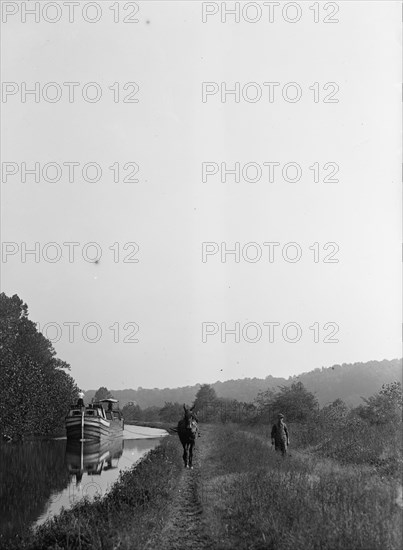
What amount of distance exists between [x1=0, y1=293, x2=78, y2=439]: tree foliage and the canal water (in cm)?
432

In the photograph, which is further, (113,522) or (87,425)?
(87,425)

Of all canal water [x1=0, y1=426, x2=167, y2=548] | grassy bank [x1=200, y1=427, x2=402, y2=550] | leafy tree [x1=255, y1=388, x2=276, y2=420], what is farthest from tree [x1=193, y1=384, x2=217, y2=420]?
grassy bank [x1=200, y1=427, x2=402, y2=550]

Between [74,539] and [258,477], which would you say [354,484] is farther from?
[74,539]

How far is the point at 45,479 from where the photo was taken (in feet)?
85.6

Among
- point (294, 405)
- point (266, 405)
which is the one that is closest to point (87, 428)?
point (266, 405)

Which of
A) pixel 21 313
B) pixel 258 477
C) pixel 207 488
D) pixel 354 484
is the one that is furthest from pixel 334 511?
pixel 21 313

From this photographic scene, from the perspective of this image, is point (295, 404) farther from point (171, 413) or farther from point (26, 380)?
point (171, 413)

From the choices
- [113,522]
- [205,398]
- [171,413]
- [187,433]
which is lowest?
[171,413]

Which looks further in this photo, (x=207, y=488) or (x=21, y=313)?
(x=21, y=313)

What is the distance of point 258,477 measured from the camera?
1566 centimetres

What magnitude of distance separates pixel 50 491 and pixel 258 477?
34.3ft

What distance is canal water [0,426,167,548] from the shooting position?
1739cm

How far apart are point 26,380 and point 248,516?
142ft

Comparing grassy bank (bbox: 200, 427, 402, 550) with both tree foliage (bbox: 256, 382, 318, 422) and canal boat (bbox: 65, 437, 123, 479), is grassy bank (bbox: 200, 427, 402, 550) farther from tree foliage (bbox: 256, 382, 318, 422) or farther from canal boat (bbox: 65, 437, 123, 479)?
tree foliage (bbox: 256, 382, 318, 422)
